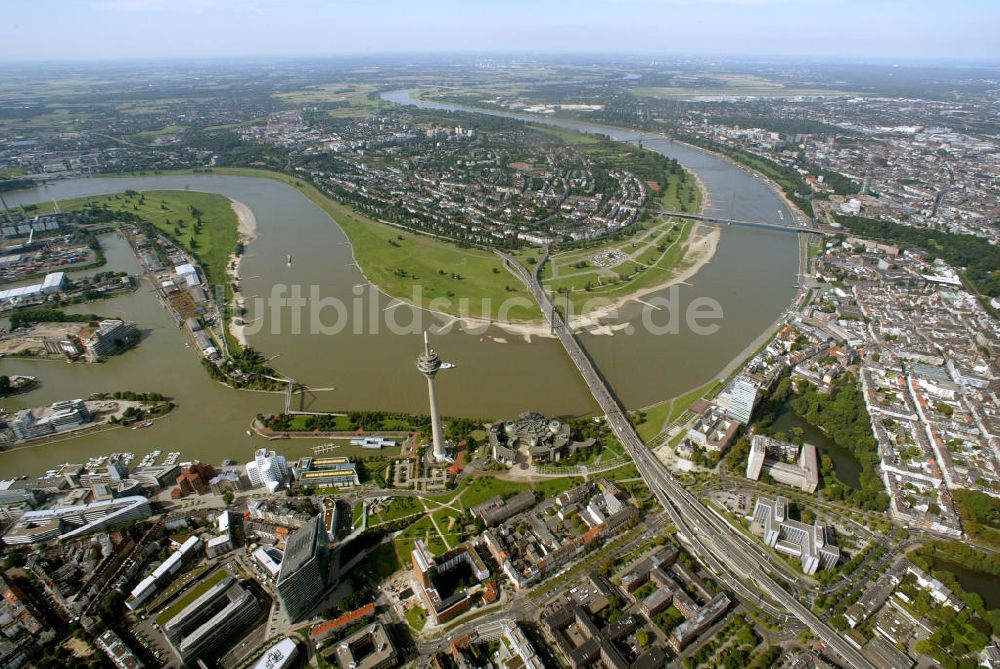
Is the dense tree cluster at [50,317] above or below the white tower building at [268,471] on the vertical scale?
above

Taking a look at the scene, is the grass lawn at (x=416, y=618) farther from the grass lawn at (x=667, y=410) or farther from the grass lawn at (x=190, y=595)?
the grass lawn at (x=667, y=410)

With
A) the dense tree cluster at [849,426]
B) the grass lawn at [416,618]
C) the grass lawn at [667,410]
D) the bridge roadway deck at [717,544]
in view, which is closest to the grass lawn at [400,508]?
the grass lawn at [416,618]

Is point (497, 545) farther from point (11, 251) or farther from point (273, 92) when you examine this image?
point (273, 92)

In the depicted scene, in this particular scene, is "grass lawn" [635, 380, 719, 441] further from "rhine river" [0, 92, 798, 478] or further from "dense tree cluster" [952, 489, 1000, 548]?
"dense tree cluster" [952, 489, 1000, 548]

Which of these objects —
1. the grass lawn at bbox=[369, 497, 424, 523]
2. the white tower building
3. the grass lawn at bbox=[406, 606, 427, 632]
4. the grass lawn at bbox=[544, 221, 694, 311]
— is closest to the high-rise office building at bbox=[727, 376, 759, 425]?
the grass lawn at bbox=[544, 221, 694, 311]

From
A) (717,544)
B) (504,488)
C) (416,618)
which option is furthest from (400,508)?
(717,544)

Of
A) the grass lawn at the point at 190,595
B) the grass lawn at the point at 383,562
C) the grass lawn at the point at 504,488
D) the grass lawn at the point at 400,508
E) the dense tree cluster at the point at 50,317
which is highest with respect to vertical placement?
the dense tree cluster at the point at 50,317
